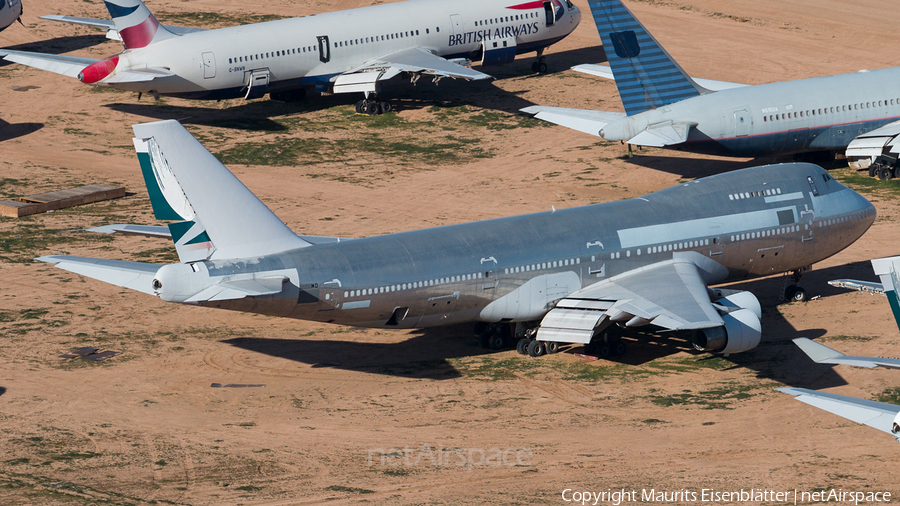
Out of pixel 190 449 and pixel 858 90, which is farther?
pixel 858 90

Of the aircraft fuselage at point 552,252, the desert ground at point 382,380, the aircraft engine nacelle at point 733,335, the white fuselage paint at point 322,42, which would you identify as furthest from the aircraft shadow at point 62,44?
the aircraft engine nacelle at point 733,335

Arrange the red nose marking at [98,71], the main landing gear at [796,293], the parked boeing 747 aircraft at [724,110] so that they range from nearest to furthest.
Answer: the main landing gear at [796,293]
the parked boeing 747 aircraft at [724,110]
the red nose marking at [98,71]

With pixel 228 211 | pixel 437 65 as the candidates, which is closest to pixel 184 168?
pixel 228 211

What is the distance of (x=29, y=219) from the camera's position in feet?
171

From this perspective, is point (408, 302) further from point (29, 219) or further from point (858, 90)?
point (858, 90)

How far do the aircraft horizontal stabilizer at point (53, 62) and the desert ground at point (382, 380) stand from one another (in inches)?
151

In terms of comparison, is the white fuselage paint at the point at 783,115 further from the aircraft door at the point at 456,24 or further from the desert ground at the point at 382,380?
the aircraft door at the point at 456,24

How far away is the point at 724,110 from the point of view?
53.2 meters

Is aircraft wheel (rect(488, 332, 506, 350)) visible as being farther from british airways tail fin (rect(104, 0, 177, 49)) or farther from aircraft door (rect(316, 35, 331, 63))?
british airways tail fin (rect(104, 0, 177, 49))

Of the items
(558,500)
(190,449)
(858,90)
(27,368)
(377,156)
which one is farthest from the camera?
(377,156)

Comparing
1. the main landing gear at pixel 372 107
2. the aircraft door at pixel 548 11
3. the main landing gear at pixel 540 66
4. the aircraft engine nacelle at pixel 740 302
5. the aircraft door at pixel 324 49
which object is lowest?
the aircraft engine nacelle at pixel 740 302

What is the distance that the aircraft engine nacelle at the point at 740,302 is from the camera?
1427 inches

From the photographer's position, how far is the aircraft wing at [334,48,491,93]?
65125mm

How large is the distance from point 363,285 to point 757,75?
155 feet
